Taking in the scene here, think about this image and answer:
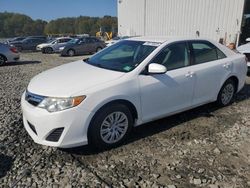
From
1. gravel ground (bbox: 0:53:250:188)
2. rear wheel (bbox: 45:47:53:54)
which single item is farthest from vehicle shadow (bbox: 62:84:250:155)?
rear wheel (bbox: 45:47:53:54)

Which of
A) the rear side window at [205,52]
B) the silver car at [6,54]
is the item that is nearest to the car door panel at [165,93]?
the rear side window at [205,52]

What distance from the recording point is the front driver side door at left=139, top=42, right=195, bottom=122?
4.10 m

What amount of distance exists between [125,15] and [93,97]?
25453 mm

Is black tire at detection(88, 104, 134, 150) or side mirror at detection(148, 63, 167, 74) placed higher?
side mirror at detection(148, 63, 167, 74)

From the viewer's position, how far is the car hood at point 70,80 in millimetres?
3600

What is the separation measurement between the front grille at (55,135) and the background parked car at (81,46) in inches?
733

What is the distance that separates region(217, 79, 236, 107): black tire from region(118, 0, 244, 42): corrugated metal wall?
434 inches

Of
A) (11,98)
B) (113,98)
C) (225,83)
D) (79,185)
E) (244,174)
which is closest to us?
(79,185)

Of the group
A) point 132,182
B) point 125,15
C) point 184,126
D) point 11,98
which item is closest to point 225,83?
point 184,126

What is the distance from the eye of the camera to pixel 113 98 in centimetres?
373

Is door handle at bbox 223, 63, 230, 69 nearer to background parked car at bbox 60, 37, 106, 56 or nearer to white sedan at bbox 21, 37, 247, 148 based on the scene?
white sedan at bbox 21, 37, 247, 148

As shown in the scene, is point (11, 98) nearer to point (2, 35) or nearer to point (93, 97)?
point (93, 97)

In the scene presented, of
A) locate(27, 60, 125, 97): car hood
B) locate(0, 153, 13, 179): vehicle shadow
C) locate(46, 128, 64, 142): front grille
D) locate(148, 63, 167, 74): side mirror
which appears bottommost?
locate(0, 153, 13, 179): vehicle shadow

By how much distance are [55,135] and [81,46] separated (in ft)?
63.4
